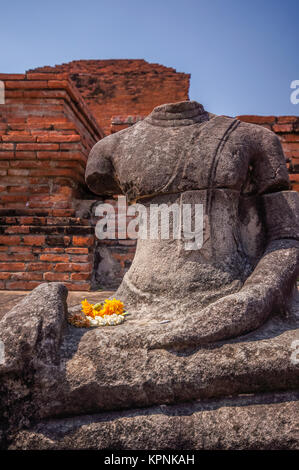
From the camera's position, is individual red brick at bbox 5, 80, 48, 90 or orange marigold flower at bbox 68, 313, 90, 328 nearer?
orange marigold flower at bbox 68, 313, 90, 328

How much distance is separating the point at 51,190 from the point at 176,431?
130 inches

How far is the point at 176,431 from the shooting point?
3.74 ft

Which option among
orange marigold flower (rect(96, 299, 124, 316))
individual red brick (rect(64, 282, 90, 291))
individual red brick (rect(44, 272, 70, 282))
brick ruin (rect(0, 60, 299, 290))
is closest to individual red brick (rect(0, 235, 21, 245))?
brick ruin (rect(0, 60, 299, 290))

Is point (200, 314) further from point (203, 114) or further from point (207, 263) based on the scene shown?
point (203, 114)

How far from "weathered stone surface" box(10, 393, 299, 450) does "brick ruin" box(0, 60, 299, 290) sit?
2.43m

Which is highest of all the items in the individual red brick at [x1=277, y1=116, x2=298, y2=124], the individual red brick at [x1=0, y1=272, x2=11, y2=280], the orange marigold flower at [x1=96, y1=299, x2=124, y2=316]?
the individual red brick at [x1=277, y1=116, x2=298, y2=124]

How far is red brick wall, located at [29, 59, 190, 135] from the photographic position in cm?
916

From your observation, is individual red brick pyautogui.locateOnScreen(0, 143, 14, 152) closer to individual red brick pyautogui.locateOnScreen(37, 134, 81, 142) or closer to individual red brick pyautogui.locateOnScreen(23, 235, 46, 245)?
individual red brick pyautogui.locateOnScreen(37, 134, 81, 142)

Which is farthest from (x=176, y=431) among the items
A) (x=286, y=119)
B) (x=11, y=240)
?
(x=286, y=119)

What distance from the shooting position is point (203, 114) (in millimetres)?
1797

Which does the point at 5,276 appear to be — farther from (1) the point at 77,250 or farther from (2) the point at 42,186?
(2) the point at 42,186

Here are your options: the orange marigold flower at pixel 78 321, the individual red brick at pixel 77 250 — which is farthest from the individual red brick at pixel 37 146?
the orange marigold flower at pixel 78 321
